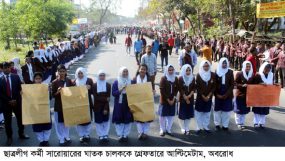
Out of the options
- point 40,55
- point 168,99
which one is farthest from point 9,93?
point 40,55

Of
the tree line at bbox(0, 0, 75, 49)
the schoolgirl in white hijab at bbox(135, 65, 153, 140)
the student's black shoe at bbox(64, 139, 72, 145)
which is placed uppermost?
the tree line at bbox(0, 0, 75, 49)

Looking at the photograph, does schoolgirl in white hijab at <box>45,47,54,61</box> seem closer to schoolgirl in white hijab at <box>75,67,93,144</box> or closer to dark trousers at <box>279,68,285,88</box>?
schoolgirl in white hijab at <box>75,67,93,144</box>

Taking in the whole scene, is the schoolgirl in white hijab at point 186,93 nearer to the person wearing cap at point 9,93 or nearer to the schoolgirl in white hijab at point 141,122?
the schoolgirl in white hijab at point 141,122

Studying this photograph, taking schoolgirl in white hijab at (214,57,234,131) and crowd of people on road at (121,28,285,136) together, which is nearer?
crowd of people on road at (121,28,285,136)

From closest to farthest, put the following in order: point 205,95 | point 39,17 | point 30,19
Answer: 1. point 205,95
2. point 30,19
3. point 39,17

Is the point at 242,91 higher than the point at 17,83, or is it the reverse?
the point at 17,83

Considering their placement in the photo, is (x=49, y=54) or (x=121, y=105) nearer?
(x=121, y=105)

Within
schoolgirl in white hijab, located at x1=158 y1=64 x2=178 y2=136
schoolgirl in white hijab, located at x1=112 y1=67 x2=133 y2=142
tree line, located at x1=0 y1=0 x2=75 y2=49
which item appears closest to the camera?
schoolgirl in white hijab, located at x1=112 y1=67 x2=133 y2=142

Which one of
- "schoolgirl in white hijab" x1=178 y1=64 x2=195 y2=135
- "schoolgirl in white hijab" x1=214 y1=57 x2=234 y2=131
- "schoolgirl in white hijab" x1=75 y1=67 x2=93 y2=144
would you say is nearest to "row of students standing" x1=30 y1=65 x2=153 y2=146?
"schoolgirl in white hijab" x1=75 y1=67 x2=93 y2=144

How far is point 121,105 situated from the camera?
7.36 metres

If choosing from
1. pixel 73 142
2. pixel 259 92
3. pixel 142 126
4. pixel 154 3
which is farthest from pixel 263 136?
pixel 154 3

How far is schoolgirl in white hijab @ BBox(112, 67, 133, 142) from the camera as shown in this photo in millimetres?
7234

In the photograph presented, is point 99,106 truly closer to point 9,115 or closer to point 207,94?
point 9,115

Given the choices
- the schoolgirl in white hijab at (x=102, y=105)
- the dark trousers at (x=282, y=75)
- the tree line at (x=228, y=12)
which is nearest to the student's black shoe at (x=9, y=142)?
the schoolgirl in white hijab at (x=102, y=105)
